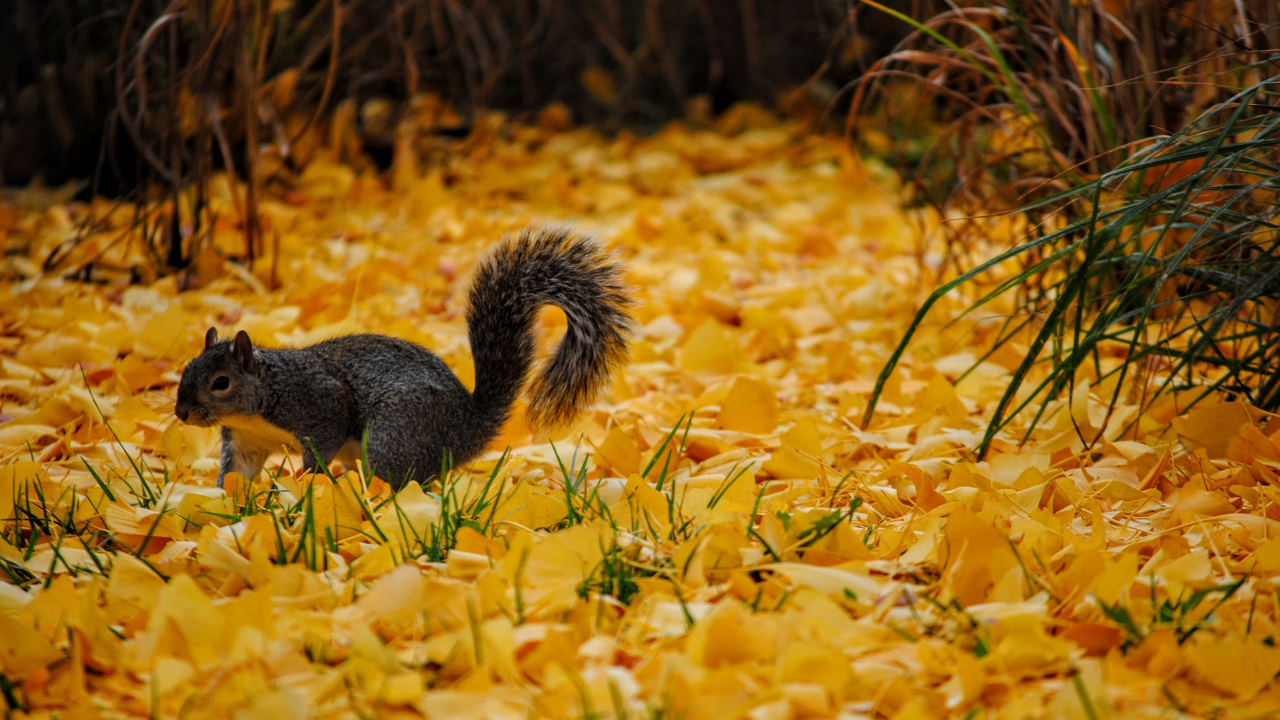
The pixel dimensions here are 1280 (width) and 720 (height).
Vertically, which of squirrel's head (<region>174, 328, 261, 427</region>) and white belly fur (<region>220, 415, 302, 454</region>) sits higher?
squirrel's head (<region>174, 328, 261, 427</region>)

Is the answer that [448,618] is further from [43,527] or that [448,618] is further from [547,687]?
[43,527]

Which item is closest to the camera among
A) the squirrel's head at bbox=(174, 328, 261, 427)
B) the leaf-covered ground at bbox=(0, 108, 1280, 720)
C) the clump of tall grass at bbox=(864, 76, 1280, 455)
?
the leaf-covered ground at bbox=(0, 108, 1280, 720)

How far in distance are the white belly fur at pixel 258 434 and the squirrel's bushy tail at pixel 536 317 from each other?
0.41 meters

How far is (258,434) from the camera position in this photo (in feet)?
7.37

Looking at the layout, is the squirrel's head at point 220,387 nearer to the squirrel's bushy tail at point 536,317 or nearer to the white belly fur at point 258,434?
the white belly fur at point 258,434

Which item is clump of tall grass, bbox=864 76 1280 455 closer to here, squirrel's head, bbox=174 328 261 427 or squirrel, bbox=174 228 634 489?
squirrel, bbox=174 228 634 489

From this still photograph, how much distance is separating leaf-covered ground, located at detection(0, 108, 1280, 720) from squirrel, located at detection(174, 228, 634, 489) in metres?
0.12

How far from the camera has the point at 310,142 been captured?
500 cm

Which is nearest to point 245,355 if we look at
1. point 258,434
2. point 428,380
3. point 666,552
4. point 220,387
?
point 220,387

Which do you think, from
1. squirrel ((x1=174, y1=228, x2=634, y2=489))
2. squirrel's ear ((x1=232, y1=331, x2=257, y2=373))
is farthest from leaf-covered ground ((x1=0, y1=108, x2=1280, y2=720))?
squirrel's ear ((x1=232, y1=331, x2=257, y2=373))

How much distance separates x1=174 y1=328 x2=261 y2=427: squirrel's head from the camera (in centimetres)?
212

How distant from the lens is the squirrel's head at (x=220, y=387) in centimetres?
212

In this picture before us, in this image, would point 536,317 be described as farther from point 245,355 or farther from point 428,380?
point 245,355

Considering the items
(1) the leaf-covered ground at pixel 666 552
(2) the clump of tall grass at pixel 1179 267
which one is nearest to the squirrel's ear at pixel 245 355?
(1) the leaf-covered ground at pixel 666 552
